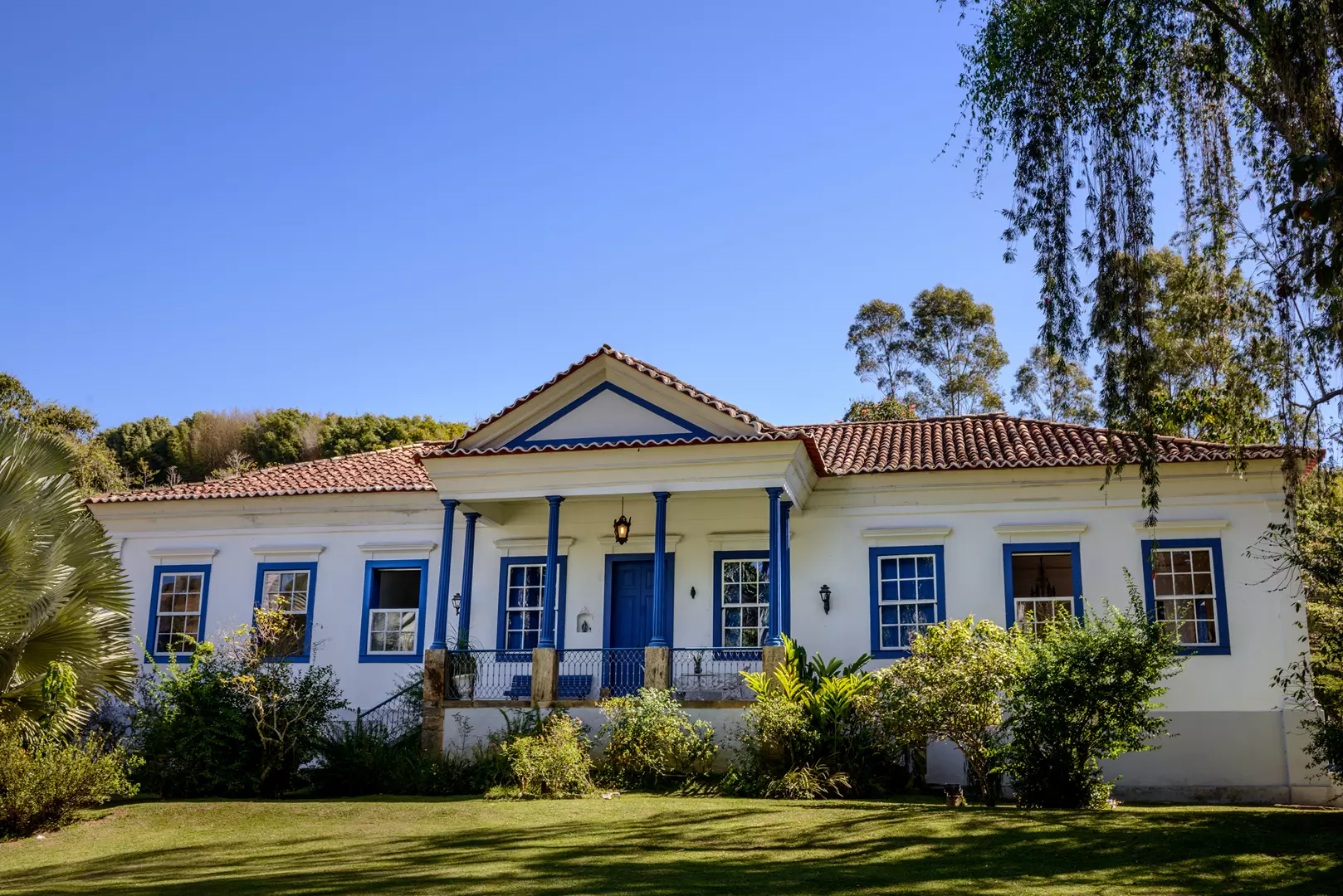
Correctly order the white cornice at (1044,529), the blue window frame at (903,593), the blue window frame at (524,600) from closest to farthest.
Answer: the white cornice at (1044,529)
the blue window frame at (903,593)
the blue window frame at (524,600)

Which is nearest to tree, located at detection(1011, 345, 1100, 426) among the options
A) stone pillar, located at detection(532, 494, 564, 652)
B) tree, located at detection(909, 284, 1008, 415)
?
tree, located at detection(909, 284, 1008, 415)

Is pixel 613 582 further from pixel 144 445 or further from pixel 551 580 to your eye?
pixel 144 445

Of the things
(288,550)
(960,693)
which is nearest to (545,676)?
(960,693)

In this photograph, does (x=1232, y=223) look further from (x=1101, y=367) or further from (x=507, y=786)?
(x=507, y=786)

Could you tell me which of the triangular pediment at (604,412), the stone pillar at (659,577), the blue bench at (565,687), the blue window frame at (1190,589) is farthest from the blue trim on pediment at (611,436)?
the blue window frame at (1190,589)

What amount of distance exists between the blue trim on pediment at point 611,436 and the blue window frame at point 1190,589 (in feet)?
21.6

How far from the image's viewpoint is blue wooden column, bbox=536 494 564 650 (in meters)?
16.7

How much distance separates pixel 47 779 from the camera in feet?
41.3

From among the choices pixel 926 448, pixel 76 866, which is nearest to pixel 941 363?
pixel 926 448

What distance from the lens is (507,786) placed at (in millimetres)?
14500

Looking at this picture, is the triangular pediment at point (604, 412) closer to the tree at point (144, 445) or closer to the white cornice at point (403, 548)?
the white cornice at point (403, 548)

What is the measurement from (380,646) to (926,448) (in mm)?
9281

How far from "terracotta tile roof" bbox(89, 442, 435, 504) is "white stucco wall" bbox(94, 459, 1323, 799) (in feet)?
0.74

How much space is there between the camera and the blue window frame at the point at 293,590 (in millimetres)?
19312
